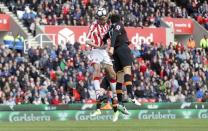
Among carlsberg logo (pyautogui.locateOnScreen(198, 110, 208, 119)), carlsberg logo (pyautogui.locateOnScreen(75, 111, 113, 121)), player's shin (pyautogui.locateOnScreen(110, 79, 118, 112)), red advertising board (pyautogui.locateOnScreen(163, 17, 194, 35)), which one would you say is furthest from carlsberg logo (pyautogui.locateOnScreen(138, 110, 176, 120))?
red advertising board (pyautogui.locateOnScreen(163, 17, 194, 35))

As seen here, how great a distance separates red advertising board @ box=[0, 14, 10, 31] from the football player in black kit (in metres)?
20.8

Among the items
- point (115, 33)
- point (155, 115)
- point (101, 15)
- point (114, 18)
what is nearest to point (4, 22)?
point (155, 115)

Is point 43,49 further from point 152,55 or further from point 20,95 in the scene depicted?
point 152,55

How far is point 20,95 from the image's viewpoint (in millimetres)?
35719

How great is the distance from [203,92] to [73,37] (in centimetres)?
848

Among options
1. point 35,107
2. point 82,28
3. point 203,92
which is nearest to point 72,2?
point 82,28

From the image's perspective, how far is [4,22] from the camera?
43.9 m

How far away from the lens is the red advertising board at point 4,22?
4378cm

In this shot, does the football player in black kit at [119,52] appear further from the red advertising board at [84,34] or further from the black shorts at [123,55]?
the red advertising board at [84,34]

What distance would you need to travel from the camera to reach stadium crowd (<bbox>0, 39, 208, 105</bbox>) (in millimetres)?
36312

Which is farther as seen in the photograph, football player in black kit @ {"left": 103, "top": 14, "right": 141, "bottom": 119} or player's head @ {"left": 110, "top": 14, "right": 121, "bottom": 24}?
player's head @ {"left": 110, "top": 14, "right": 121, "bottom": 24}

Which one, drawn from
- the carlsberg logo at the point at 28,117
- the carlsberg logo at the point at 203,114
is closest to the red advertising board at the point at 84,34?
the carlsberg logo at the point at 203,114

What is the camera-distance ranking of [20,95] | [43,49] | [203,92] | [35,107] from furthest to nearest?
1. [203,92]
2. [43,49]
3. [20,95]
4. [35,107]

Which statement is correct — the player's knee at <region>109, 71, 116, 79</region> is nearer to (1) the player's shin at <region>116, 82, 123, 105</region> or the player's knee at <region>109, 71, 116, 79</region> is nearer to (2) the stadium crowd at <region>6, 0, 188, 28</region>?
(1) the player's shin at <region>116, 82, 123, 105</region>
